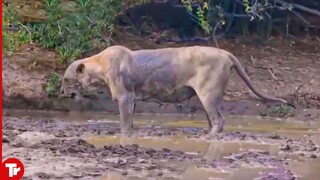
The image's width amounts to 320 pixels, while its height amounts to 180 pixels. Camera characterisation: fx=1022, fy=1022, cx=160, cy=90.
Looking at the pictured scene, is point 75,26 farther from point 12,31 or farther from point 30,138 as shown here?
point 30,138

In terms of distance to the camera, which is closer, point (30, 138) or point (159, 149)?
point (159, 149)

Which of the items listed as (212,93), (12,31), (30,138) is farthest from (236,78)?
(30,138)

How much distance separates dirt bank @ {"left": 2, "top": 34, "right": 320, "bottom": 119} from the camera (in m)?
14.7

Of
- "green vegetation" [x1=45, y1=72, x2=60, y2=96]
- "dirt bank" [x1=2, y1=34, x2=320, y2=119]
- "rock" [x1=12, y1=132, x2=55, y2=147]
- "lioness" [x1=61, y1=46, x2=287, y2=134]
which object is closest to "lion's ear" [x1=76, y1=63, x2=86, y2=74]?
"lioness" [x1=61, y1=46, x2=287, y2=134]

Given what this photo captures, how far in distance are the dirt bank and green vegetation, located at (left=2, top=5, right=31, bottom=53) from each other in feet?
1.30

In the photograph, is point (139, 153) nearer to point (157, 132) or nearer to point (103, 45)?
point (157, 132)

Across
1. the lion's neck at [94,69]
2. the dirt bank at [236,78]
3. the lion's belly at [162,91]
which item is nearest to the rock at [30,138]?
the lion's neck at [94,69]

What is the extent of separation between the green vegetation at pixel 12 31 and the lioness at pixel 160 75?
255cm

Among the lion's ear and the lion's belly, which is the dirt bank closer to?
the lion's belly

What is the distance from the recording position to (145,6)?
18031mm

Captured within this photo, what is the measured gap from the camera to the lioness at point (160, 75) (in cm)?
1181

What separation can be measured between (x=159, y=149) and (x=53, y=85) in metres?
5.22

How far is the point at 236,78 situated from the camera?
1595 centimetres

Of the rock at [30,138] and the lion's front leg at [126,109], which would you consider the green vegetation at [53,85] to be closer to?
the lion's front leg at [126,109]
